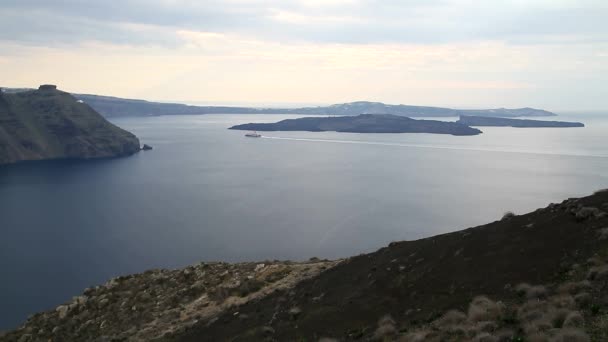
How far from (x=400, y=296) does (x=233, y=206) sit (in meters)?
76.0

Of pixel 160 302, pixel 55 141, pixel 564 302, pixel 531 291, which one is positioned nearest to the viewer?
pixel 564 302

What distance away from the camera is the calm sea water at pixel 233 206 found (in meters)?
61.0

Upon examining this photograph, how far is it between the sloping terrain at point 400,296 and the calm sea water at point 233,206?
2597 cm

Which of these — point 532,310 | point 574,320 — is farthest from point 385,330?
point 574,320

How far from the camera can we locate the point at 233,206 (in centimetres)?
9088

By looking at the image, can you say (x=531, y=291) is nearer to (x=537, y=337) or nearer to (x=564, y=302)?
(x=564, y=302)

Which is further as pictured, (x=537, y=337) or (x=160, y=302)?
(x=160, y=302)

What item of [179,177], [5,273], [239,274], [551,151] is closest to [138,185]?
[179,177]

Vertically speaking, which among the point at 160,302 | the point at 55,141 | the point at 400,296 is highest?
the point at 400,296

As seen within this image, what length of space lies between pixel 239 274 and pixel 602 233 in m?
18.4

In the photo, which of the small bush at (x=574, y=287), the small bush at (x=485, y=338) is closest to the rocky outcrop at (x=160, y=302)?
the small bush at (x=485, y=338)

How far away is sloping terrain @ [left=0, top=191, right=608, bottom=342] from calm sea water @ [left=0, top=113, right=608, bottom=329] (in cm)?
2597

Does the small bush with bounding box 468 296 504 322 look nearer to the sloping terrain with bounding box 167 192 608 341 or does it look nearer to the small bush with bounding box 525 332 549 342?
the sloping terrain with bounding box 167 192 608 341

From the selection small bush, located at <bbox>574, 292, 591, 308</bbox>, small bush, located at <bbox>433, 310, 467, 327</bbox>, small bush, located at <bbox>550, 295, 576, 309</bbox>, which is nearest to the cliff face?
small bush, located at <bbox>433, 310, 467, 327</bbox>
